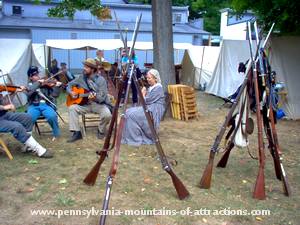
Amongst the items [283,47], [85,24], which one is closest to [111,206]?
[283,47]

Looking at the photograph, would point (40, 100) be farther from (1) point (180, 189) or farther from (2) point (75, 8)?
(2) point (75, 8)

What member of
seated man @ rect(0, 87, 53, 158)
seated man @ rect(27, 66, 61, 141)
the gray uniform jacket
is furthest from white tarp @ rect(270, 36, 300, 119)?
seated man @ rect(0, 87, 53, 158)

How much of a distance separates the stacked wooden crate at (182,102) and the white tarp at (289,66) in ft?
8.53

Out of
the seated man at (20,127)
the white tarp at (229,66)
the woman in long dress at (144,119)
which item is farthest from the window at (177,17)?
the seated man at (20,127)

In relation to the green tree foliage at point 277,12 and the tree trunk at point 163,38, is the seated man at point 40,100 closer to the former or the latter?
the tree trunk at point 163,38

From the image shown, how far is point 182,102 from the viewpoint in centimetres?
908

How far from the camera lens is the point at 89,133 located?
7.23 meters

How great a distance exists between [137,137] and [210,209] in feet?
9.01

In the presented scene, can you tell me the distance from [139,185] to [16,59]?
7407mm

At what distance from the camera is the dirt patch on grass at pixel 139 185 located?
3799 mm

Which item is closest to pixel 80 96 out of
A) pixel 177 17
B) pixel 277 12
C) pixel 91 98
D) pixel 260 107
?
pixel 91 98

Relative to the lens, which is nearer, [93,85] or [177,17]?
[93,85]

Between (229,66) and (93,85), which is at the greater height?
(93,85)

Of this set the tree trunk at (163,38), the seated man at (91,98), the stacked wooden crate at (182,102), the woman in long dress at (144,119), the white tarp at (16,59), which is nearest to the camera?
the woman in long dress at (144,119)
